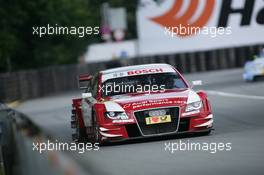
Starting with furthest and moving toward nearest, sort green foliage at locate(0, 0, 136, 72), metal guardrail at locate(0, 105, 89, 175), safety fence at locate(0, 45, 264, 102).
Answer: green foliage at locate(0, 0, 136, 72), safety fence at locate(0, 45, 264, 102), metal guardrail at locate(0, 105, 89, 175)

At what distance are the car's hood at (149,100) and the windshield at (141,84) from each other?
0.46 m

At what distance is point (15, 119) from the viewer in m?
13.6

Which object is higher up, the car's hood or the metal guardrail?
the metal guardrail

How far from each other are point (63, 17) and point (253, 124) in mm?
43003

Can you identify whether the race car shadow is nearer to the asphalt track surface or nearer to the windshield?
the asphalt track surface

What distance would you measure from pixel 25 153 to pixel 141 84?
6121mm

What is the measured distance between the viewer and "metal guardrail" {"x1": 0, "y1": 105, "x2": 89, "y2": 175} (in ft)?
27.2

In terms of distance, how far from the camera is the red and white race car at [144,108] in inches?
614

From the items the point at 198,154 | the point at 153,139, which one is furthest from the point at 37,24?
the point at 198,154

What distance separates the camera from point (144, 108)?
1560 cm

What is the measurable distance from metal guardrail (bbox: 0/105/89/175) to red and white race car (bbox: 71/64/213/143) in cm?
188

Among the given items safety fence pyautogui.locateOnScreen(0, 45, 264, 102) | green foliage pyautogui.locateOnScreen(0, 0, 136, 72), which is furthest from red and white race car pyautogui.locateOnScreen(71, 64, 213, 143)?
green foliage pyautogui.locateOnScreen(0, 0, 136, 72)

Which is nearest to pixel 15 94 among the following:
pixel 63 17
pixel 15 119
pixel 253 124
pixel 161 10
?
pixel 63 17

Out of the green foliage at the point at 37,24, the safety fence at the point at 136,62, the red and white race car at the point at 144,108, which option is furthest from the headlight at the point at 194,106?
the green foliage at the point at 37,24
